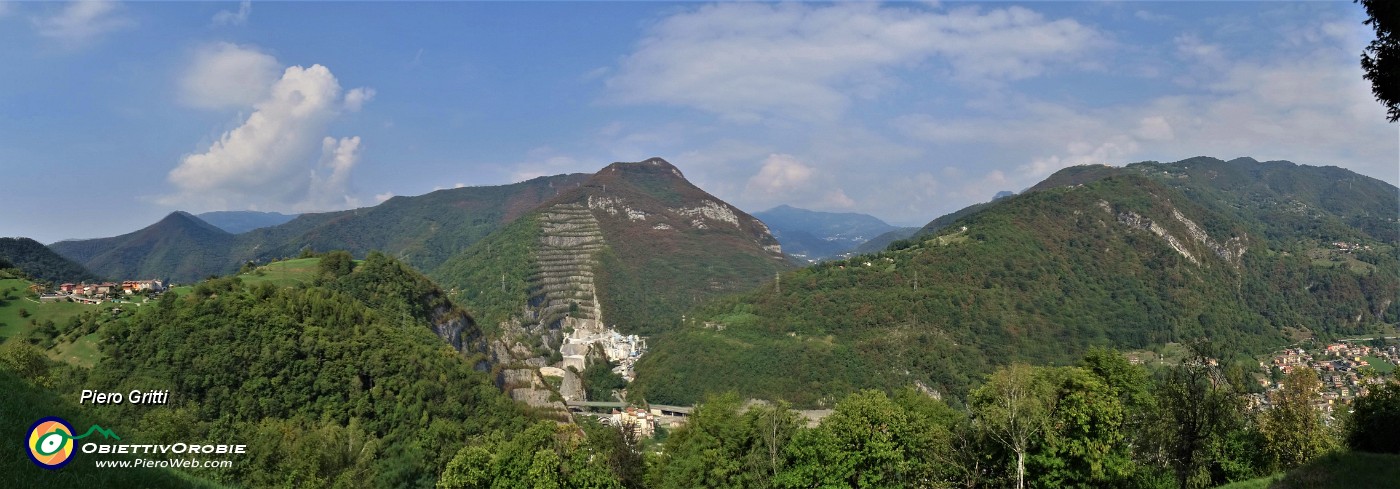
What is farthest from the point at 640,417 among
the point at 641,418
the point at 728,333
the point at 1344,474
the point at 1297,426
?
the point at 1344,474

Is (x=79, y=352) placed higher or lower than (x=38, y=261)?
lower

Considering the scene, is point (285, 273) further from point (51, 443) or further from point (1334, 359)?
point (1334, 359)

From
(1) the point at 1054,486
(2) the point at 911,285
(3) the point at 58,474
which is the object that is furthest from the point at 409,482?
(2) the point at 911,285

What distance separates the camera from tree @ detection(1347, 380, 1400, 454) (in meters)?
26.0

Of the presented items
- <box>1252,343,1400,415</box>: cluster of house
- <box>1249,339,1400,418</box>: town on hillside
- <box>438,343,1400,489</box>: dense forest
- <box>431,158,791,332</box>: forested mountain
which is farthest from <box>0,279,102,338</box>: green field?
<box>1252,343,1400,415</box>: cluster of house

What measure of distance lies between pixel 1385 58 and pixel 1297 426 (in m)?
23.5

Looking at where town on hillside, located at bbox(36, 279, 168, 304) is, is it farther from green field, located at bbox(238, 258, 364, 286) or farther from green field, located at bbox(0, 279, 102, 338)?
green field, located at bbox(238, 258, 364, 286)

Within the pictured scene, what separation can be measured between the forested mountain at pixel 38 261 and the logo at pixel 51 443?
159464 mm

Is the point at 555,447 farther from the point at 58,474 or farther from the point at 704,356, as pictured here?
the point at 704,356

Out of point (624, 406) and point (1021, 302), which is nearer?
point (624, 406)

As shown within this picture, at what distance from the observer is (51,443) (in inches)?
493

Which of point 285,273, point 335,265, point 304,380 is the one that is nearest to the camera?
point 304,380

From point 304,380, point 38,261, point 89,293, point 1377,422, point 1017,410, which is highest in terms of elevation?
point 38,261

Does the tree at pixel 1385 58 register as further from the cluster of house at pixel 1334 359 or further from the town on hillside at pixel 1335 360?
the cluster of house at pixel 1334 359
